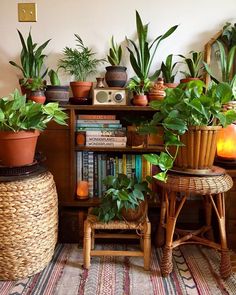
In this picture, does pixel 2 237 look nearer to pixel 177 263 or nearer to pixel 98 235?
pixel 98 235

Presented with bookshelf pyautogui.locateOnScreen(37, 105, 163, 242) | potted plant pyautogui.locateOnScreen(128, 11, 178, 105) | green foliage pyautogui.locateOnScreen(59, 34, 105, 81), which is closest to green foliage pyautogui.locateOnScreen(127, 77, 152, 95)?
potted plant pyautogui.locateOnScreen(128, 11, 178, 105)

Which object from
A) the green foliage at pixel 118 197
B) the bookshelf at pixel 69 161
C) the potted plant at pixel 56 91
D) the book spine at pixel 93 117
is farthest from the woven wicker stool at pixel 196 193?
the potted plant at pixel 56 91

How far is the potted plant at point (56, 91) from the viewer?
1.71m

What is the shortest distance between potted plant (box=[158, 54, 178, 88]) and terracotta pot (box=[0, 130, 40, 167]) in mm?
900

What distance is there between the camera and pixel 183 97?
4.25ft

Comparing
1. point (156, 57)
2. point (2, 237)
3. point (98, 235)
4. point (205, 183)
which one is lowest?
point (98, 235)

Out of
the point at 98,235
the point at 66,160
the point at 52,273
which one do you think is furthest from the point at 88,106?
the point at 52,273

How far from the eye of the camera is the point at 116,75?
1717mm

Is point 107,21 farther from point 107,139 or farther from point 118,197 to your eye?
point 118,197

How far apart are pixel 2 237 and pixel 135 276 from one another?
0.69 metres

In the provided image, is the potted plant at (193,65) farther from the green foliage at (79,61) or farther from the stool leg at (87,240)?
the stool leg at (87,240)

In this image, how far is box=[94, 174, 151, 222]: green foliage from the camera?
144 centimetres

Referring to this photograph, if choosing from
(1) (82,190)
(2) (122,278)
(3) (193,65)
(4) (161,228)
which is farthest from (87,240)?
(3) (193,65)

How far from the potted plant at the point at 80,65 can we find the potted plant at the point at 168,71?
1.36 feet
